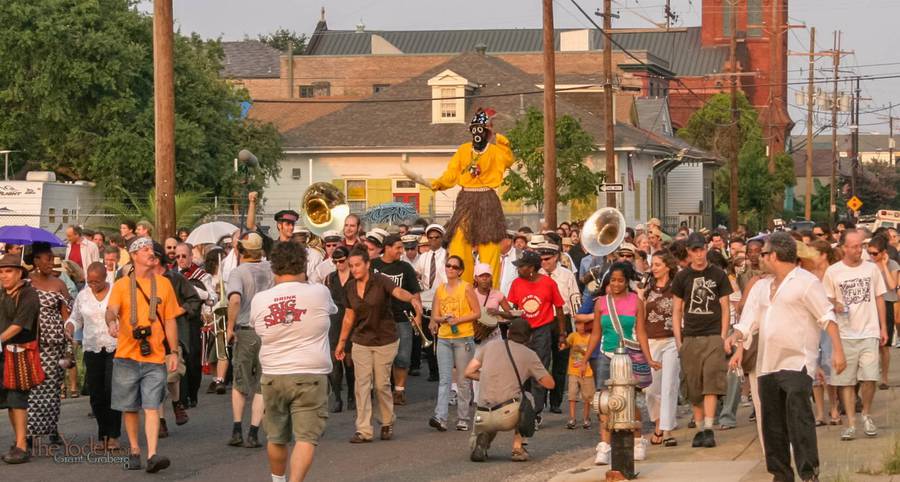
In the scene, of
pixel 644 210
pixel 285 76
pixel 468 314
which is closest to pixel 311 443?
pixel 468 314

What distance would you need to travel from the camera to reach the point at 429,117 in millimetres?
52750

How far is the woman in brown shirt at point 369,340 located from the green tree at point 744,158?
165ft

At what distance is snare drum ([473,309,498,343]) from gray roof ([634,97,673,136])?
5012cm

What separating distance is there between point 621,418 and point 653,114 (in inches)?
2193

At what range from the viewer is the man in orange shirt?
1178 cm

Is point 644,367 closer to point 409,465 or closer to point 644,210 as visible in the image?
point 409,465

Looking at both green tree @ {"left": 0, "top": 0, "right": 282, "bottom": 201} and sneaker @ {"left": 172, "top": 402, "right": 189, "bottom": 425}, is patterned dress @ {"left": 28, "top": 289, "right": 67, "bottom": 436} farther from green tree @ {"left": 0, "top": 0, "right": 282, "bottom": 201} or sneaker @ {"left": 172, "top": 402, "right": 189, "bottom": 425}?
green tree @ {"left": 0, "top": 0, "right": 282, "bottom": 201}

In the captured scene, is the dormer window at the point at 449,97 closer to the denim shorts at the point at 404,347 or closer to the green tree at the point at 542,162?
the green tree at the point at 542,162

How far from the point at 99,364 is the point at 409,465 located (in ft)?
9.30

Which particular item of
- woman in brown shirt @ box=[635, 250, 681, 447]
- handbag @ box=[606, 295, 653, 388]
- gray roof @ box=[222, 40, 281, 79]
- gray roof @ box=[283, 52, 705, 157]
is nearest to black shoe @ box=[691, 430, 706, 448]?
woman in brown shirt @ box=[635, 250, 681, 447]

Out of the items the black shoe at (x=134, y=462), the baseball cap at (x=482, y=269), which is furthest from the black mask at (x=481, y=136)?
the black shoe at (x=134, y=462)

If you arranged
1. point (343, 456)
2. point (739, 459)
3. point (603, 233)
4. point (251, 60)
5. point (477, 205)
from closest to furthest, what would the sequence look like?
point (739, 459), point (343, 456), point (477, 205), point (603, 233), point (251, 60)

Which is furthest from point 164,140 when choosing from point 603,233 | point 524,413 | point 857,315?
point 857,315

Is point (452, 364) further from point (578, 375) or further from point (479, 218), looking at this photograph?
point (479, 218)
